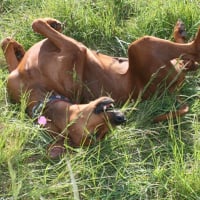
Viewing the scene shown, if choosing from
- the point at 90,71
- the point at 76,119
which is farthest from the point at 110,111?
the point at 90,71

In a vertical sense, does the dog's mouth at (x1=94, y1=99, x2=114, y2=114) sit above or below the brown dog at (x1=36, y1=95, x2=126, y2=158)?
above

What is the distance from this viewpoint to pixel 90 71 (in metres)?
3.61

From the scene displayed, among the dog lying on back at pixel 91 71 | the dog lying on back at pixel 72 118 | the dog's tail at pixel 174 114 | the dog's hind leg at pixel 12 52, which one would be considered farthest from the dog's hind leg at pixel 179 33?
the dog's hind leg at pixel 12 52

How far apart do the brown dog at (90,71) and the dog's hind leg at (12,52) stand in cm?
18

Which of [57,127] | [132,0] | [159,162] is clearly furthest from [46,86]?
[132,0]

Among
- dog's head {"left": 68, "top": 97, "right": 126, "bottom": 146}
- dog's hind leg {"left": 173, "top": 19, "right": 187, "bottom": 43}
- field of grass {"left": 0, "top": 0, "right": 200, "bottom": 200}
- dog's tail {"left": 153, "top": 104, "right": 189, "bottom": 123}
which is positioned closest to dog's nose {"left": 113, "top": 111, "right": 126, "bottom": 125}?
dog's head {"left": 68, "top": 97, "right": 126, "bottom": 146}

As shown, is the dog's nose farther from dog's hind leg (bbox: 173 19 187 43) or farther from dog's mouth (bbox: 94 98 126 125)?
dog's hind leg (bbox: 173 19 187 43)

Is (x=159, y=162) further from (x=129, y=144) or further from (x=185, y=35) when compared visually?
(x=185, y=35)

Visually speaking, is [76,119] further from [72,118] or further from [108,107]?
[108,107]

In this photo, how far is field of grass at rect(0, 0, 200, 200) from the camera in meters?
2.82

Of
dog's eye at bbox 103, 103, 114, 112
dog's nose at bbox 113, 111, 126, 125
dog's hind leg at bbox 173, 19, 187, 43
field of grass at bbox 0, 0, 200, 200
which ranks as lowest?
field of grass at bbox 0, 0, 200, 200

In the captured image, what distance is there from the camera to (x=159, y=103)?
3.52 metres

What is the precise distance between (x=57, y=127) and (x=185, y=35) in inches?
48.4

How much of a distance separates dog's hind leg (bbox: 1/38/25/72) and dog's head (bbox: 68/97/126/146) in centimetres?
89
